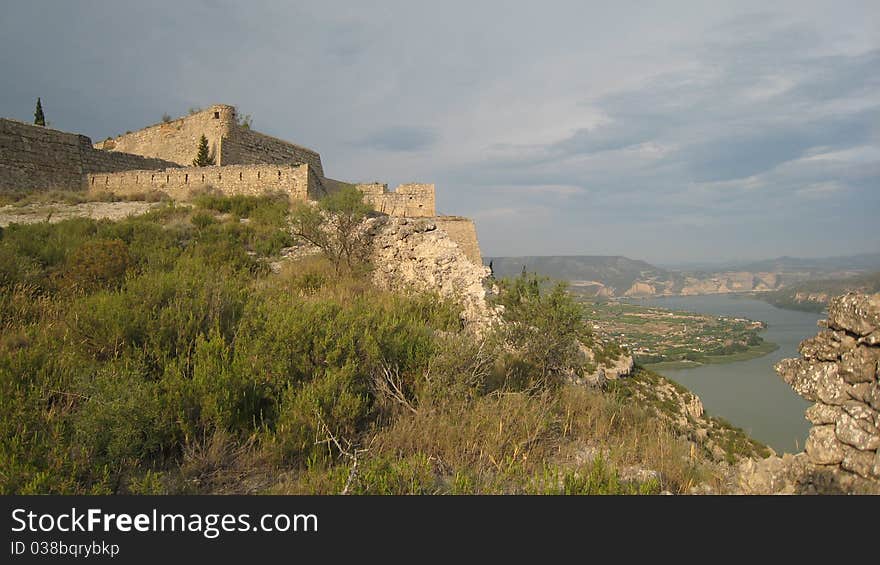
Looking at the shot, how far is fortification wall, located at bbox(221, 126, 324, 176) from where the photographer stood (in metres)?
20.3

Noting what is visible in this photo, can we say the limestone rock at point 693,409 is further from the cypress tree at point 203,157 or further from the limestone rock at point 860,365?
the cypress tree at point 203,157

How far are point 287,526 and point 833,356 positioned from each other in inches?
148

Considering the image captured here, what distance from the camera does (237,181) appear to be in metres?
15.8

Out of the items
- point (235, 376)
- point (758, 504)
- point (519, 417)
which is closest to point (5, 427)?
point (235, 376)

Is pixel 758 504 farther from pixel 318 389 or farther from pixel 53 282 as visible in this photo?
pixel 53 282

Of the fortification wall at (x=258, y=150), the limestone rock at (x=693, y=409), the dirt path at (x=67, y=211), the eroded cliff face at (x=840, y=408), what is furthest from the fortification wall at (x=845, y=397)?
the fortification wall at (x=258, y=150)

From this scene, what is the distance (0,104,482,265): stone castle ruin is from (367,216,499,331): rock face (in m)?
7.20

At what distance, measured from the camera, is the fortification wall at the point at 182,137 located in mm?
20172

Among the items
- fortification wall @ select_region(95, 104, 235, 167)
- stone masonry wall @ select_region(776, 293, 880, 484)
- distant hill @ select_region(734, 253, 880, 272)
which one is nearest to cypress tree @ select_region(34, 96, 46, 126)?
fortification wall @ select_region(95, 104, 235, 167)

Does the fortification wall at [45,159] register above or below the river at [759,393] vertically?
above

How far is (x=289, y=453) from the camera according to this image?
283 cm

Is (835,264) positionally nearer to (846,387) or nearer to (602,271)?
(602,271)

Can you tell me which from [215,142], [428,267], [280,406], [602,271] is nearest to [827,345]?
[280,406]

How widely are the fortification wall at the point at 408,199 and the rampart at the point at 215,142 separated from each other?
22.8 feet
